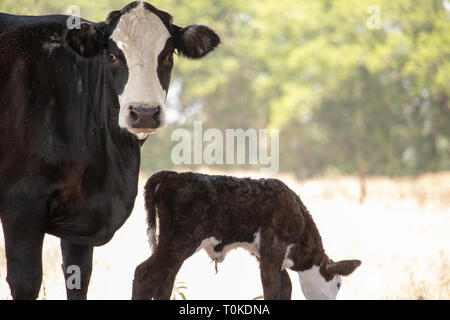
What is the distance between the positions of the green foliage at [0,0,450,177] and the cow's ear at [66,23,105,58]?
2181cm

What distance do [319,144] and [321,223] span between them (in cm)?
2111

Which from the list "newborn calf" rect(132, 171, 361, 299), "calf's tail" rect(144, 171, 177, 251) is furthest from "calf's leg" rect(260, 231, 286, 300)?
"calf's tail" rect(144, 171, 177, 251)

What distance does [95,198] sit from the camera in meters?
3.81

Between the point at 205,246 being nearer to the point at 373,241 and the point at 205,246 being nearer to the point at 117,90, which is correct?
the point at 117,90

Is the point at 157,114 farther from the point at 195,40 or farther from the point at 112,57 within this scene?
the point at 195,40

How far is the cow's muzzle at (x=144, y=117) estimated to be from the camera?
→ 3.31 metres

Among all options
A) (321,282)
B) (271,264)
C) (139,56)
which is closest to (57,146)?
(139,56)

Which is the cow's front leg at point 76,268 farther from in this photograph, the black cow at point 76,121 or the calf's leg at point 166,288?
the calf's leg at point 166,288

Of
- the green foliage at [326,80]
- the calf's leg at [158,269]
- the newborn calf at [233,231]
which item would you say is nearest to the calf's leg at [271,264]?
the newborn calf at [233,231]

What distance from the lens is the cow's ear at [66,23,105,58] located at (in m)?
3.78

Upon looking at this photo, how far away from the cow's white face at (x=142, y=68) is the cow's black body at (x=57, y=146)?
0.46 feet

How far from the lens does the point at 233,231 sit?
4.05 meters
